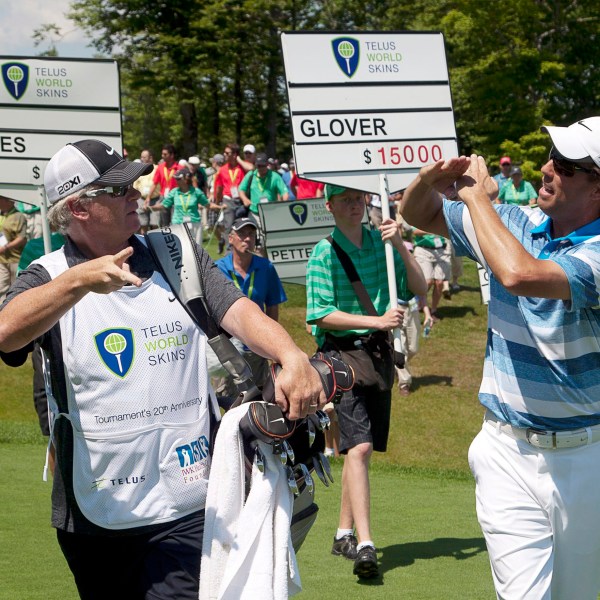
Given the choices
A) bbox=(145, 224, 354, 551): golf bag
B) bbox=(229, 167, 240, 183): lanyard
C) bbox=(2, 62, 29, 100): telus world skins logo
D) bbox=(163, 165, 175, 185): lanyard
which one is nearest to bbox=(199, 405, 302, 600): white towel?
bbox=(145, 224, 354, 551): golf bag

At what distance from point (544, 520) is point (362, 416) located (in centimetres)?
293

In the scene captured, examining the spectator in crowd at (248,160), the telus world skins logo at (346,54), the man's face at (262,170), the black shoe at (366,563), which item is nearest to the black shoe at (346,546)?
the black shoe at (366,563)

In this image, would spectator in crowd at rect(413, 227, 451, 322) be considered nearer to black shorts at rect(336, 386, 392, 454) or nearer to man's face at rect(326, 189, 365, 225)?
man's face at rect(326, 189, 365, 225)

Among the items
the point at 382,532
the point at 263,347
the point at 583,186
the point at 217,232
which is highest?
the point at 217,232

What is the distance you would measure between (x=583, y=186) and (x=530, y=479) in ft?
3.47

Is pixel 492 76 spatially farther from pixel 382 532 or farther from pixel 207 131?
pixel 382 532

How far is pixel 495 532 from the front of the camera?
396 cm

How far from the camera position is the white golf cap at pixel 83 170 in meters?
3.61

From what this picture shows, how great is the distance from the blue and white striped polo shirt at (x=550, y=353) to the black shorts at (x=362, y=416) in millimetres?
2768

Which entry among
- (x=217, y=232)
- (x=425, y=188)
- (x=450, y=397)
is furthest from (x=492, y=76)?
(x=425, y=188)

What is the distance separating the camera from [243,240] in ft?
32.7

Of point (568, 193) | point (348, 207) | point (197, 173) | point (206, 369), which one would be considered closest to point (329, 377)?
point (206, 369)

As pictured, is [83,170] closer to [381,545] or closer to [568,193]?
[568,193]

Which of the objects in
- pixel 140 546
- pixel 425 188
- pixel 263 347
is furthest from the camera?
pixel 425 188
